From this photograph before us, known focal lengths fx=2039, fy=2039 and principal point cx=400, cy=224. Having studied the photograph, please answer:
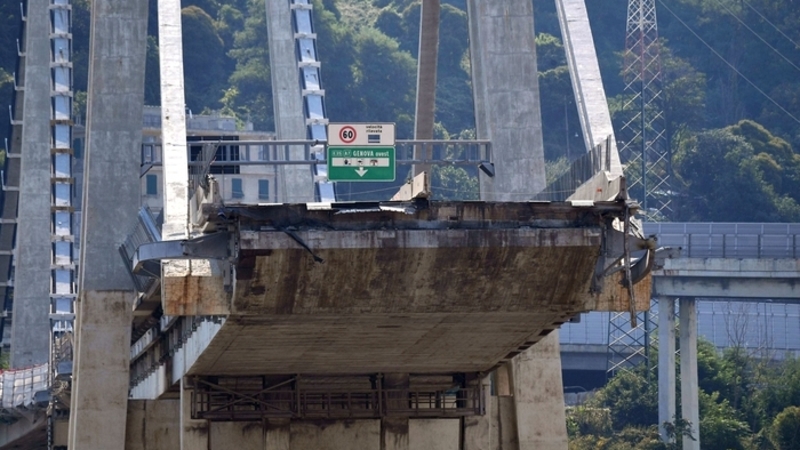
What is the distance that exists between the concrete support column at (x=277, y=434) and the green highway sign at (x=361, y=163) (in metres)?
6.56

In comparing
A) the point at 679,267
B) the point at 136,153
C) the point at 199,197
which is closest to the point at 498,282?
the point at 199,197

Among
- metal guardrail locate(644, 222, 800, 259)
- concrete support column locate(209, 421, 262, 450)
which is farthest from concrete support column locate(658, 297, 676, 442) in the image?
concrete support column locate(209, 421, 262, 450)

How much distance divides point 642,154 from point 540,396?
7935 centimetres

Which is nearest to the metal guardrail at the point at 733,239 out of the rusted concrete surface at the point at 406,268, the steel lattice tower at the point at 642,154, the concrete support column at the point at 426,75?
the steel lattice tower at the point at 642,154

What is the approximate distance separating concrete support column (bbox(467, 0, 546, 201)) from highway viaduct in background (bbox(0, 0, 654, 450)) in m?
0.04

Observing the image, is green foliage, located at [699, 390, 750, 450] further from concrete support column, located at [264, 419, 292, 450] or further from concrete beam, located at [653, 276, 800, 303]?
concrete support column, located at [264, 419, 292, 450]

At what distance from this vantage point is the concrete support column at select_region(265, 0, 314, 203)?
78250 mm

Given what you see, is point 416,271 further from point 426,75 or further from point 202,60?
point 202,60

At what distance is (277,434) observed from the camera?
47562mm

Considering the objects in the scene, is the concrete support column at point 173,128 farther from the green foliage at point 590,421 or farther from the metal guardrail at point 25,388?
the green foliage at point 590,421

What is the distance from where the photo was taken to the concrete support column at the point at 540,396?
4600 centimetres

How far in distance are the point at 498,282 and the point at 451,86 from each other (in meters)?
124

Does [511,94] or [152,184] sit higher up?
[152,184]

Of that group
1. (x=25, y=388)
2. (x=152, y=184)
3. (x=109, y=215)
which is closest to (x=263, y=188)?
(x=152, y=184)
